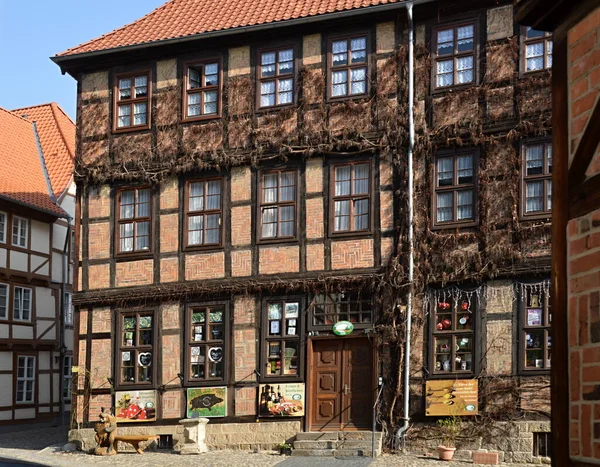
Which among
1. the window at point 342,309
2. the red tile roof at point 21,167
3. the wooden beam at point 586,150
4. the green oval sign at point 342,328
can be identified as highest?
the red tile roof at point 21,167

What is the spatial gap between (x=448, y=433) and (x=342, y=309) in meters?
2.91

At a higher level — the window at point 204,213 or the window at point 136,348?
the window at point 204,213

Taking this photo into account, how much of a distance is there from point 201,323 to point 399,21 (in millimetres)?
6608

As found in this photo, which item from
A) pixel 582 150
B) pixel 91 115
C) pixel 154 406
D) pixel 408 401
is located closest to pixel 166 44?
pixel 91 115

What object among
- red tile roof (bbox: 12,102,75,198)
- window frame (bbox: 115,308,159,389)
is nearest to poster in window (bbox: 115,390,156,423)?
window frame (bbox: 115,308,159,389)

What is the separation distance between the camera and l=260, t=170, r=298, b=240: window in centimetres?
1848

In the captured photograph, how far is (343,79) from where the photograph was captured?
722 inches

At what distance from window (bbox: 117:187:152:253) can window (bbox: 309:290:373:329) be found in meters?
3.71

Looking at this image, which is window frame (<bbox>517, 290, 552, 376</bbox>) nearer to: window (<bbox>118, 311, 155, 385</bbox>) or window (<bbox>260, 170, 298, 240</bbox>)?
window (<bbox>260, 170, 298, 240</bbox>)

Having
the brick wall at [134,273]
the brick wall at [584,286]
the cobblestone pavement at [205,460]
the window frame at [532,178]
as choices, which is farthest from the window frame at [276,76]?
the brick wall at [584,286]

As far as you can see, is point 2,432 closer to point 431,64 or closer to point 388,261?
point 388,261

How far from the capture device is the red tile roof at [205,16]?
18.8 metres

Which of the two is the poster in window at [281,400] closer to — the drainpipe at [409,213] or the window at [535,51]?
the drainpipe at [409,213]

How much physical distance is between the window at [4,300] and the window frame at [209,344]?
972 centimetres
